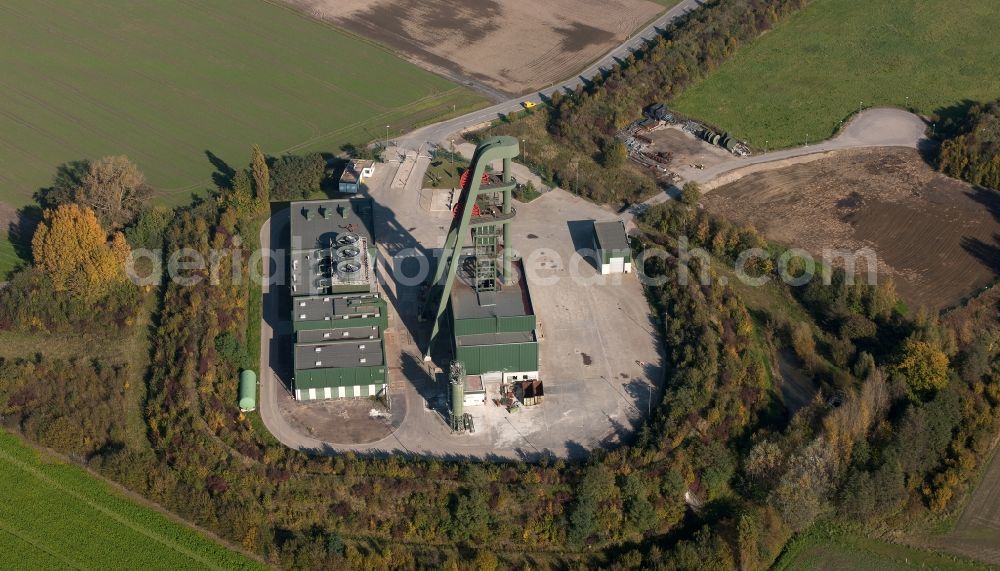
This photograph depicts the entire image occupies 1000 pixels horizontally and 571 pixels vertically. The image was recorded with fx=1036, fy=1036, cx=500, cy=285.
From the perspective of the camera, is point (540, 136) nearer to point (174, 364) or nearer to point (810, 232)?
point (810, 232)

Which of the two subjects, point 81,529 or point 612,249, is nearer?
point 81,529

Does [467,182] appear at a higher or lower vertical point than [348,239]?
higher

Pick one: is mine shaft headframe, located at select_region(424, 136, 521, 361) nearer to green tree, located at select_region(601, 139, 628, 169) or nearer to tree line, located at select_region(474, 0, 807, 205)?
tree line, located at select_region(474, 0, 807, 205)

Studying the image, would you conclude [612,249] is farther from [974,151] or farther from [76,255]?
[76,255]

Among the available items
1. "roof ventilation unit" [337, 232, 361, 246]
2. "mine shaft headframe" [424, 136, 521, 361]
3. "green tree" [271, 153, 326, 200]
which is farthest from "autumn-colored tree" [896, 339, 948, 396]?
"green tree" [271, 153, 326, 200]

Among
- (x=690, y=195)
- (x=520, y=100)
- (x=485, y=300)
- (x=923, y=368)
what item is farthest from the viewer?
(x=520, y=100)

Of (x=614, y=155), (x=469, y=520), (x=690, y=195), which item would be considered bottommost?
(x=469, y=520)

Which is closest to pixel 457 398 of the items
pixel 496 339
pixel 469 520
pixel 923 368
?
pixel 496 339

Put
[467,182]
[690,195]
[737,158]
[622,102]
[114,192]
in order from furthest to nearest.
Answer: [622,102]
[737,158]
[690,195]
[114,192]
[467,182]
